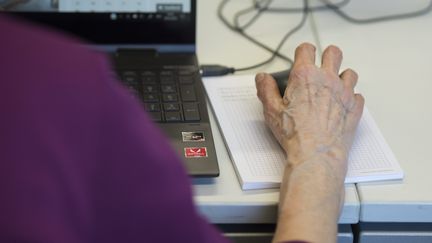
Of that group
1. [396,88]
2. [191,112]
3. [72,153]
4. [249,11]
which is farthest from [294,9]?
[72,153]

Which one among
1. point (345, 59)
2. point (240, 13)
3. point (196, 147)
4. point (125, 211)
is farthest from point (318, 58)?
point (125, 211)

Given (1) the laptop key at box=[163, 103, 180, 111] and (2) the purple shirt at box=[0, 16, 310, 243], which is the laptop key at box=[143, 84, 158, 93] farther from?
(2) the purple shirt at box=[0, 16, 310, 243]

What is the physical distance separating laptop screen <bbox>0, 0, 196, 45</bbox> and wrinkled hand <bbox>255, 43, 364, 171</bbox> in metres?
0.17

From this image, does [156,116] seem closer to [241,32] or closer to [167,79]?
[167,79]

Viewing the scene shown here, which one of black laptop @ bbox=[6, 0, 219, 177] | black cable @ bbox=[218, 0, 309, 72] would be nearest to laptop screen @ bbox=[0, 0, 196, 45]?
black laptop @ bbox=[6, 0, 219, 177]

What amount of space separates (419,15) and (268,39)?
0.87ft

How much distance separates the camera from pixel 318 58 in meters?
1.07

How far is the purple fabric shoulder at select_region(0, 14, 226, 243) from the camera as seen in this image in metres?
0.41

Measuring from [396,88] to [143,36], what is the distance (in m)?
0.37

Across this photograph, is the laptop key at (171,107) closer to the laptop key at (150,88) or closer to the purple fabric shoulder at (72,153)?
the laptop key at (150,88)

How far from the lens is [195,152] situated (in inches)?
32.9

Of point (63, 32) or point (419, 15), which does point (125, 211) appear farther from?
point (419, 15)

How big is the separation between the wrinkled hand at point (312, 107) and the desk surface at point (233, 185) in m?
0.06

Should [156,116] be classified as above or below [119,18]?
Answer: below
